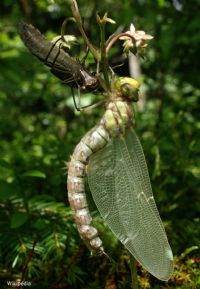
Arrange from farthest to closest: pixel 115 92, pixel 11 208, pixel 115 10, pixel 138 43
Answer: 1. pixel 115 10
2. pixel 11 208
3. pixel 115 92
4. pixel 138 43

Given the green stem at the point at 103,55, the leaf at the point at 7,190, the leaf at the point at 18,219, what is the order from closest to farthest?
the green stem at the point at 103,55
the leaf at the point at 18,219
the leaf at the point at 7,190

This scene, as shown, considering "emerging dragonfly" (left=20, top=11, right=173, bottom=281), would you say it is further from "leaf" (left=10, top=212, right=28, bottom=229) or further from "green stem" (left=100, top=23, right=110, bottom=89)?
"leaf" (left=10, top=212, right=28, bottom=229)

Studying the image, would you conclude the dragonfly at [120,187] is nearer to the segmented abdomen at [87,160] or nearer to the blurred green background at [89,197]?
the segmented abdomen at [87,160]

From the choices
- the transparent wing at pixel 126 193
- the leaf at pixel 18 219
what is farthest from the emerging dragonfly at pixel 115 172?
the leaf at pixel 18 219

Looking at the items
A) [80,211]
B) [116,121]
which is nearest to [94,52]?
[116,121]

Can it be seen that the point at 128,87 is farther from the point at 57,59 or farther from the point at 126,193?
the point at 126,193

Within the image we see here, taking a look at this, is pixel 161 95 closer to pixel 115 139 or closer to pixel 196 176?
pixel 196 176
